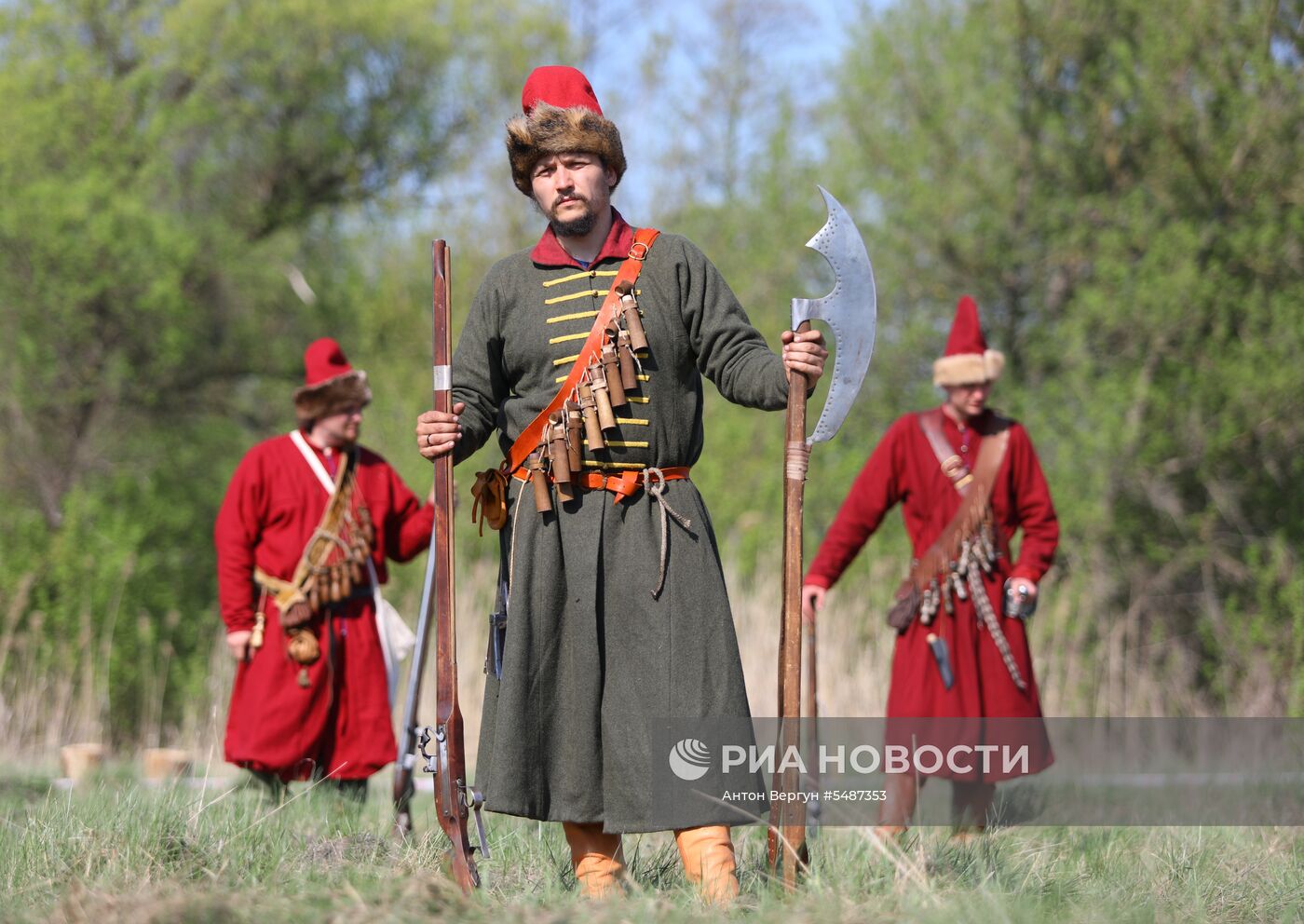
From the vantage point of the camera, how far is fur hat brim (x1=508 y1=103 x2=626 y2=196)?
4.21m

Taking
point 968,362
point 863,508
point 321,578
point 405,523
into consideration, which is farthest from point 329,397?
point 968,362

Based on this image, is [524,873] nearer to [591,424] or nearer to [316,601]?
[591,424]

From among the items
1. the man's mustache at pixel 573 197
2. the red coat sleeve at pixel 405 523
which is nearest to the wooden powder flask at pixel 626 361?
the man's mustache at pixel 573 197

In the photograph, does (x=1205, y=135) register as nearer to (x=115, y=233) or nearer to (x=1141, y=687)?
(x=1141, y=687)

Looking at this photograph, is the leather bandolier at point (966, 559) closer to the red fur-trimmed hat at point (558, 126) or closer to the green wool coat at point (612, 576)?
the green wool coat at point (612, 576)

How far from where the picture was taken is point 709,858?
3941 millimetres

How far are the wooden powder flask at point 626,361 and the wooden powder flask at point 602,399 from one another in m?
0.05

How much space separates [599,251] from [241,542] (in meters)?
3.15

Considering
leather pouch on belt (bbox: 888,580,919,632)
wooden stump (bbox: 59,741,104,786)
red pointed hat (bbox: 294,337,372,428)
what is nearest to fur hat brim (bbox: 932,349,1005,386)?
leather pouch on belt (bbox: 888,580,919,632)

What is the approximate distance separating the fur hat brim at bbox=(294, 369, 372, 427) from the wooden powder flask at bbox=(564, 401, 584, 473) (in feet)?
9.97

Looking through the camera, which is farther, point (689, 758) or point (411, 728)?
point (411, 728)

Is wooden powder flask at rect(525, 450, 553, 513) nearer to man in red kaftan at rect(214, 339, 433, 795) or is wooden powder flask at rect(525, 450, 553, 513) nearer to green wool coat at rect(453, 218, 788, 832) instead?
green wool coat at rect(453, 218, 788, 832)

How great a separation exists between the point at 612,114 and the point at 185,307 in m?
6.42

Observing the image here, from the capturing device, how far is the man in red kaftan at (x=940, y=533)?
631 centimetres
